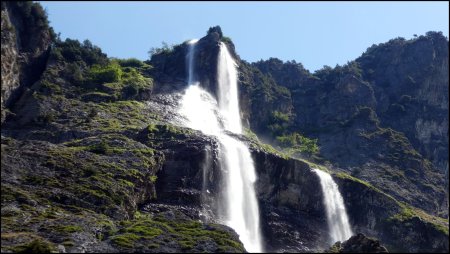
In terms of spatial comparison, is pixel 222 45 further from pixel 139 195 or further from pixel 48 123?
pixel 139 195

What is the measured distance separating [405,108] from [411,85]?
9527mm

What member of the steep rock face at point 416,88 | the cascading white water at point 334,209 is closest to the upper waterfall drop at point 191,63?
the cascading white water at point 334,209

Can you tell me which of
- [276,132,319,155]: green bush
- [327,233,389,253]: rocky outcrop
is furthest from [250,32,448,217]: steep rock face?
[327,233,389,253]: rocky outcrop

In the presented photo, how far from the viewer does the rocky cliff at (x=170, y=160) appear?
57406 mm

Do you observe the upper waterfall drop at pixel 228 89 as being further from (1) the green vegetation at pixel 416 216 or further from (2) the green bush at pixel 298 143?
(1) the green vegetation at pixel 416 216

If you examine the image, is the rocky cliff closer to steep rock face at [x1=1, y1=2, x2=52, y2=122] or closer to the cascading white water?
steep rock face at [x1=1, y1=2, x2=52, y2=122]

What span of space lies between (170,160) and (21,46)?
→ 116 feet

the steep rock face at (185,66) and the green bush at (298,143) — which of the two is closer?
the green bush at (298,143)

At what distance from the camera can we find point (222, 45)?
12862 centimetres

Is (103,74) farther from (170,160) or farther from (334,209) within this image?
(334,209)

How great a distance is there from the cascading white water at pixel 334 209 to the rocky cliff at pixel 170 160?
1.33 metres

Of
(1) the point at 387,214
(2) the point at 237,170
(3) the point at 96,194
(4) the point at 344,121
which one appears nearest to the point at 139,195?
(3) the point at 96,194

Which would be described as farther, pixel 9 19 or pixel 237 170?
pixel 9 19

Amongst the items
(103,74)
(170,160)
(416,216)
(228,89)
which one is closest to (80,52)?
(103,74)
